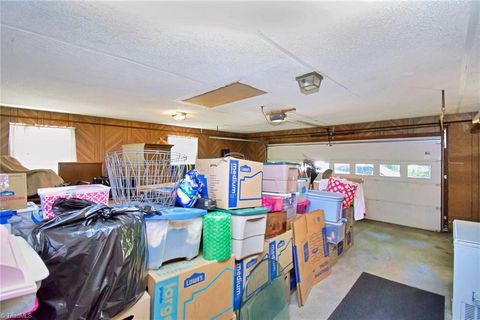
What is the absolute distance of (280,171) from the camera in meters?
2.60

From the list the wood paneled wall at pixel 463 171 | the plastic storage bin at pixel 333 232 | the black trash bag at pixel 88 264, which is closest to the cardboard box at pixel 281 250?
the plastic storage bin at pixel 333 232

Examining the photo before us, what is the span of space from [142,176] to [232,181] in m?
0.67

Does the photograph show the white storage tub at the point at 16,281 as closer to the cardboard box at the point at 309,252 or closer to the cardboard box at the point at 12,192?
the cardboard box at the point at 12,192

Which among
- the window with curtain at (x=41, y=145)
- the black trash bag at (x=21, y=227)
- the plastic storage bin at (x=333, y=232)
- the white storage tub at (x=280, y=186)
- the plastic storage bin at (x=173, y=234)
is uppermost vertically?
the window with curtain at (x=41, y=145)

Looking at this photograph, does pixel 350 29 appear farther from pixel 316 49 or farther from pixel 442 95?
pixel 442 95

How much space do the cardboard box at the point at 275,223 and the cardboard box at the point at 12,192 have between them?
2.03 m

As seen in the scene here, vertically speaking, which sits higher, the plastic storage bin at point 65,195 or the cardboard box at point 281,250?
the plastic storage bin at point 65,195

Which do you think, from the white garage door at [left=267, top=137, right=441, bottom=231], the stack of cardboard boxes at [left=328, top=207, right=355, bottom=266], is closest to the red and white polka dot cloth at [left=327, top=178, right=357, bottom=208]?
the stack of cardboard boxes at [left=328, top=207, right=355, bottom=266]

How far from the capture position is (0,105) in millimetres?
3814

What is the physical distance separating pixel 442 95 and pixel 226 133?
552cm

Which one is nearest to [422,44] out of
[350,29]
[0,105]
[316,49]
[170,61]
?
[350,29]

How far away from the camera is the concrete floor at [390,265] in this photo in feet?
7.90

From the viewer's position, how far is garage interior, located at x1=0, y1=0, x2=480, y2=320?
1.33 metres

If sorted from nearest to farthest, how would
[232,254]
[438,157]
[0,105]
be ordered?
[232,254]
[0,105]
[438,157]
